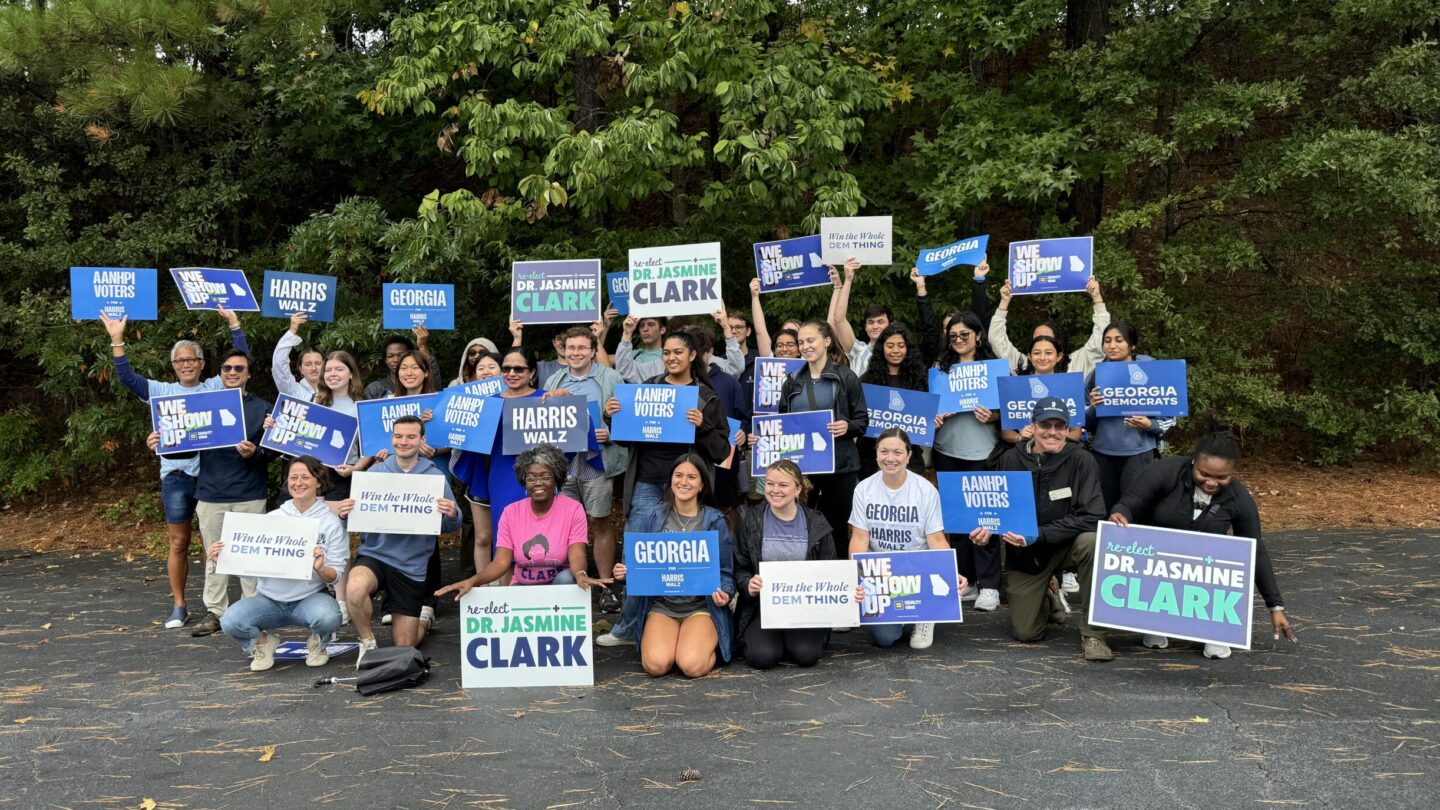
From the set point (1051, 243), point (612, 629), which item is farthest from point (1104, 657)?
point (1051, 243)

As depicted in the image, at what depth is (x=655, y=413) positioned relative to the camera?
25.8ft

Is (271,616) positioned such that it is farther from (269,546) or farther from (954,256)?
(954,256)

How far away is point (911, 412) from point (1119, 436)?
1599 mm

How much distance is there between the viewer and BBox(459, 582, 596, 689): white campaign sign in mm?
6594

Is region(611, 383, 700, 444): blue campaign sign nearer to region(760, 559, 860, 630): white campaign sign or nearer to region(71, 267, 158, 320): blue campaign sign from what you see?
region(760, 559, 860, 630): white campaign sign

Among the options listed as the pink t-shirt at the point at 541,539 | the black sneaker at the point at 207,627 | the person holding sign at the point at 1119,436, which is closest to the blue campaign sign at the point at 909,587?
the pink t-shirt at the point at 541,539

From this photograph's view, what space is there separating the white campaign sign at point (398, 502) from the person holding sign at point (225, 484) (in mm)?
1414

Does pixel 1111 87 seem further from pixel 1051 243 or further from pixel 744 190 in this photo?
pixel 744 190

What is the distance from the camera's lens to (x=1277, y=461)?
47.3 feet

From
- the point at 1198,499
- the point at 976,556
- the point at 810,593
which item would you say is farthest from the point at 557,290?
the point at 1198,499

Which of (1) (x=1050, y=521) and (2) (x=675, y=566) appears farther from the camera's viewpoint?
(1) (x=1050, y=521)

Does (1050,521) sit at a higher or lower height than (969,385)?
lower

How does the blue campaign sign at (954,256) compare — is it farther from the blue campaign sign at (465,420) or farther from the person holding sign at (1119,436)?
the blue campaign sign at (465,420)

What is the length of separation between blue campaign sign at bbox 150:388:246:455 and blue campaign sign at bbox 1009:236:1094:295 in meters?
6.34
